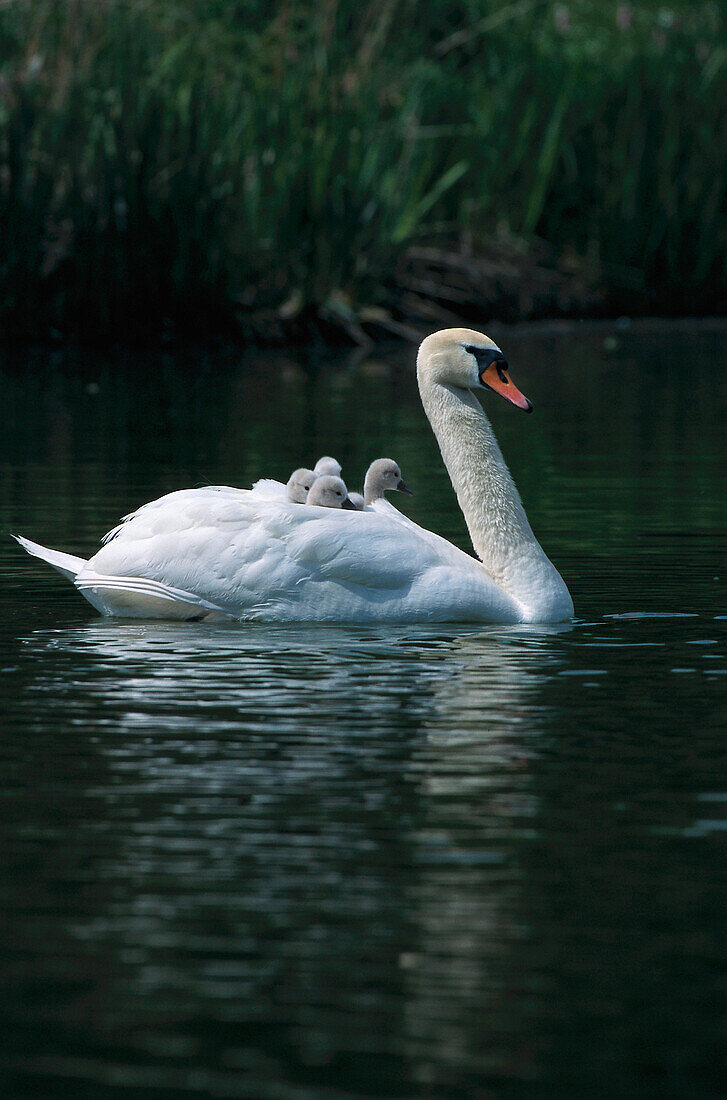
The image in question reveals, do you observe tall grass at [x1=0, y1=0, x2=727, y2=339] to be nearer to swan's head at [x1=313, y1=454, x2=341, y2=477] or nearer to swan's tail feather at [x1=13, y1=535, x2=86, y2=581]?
A: swan's head at [x1=313, y1=454, x2=341, y2=477]

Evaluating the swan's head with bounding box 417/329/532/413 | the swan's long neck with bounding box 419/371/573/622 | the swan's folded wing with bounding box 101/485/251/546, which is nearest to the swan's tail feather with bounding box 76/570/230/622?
the swan's folded wing with bounding box 101/485/251/546

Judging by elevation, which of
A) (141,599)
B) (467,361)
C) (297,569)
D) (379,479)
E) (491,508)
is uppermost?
(467,361)

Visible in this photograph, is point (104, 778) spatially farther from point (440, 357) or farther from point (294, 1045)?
point (440, 357)

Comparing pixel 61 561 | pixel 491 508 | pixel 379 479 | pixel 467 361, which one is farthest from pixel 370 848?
pixel 379 479

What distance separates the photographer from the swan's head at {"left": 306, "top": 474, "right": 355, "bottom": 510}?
909 centimetres

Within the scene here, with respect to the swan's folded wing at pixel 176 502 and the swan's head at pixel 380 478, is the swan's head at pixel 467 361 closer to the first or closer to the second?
the swan's head at pixel 380 478

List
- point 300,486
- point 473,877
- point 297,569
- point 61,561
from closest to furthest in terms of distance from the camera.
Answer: point 473,877 → point 297,569 → point 61,561 → point 300,486

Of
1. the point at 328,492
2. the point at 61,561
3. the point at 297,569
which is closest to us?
the point at 297,569

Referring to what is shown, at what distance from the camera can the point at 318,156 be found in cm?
2406

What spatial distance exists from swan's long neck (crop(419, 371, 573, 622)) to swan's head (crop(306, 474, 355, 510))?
1.60 feet

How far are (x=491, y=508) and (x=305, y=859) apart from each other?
13.8 ft

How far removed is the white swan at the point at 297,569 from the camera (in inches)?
334

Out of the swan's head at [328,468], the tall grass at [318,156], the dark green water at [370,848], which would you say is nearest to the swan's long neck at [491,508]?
the dark green water at [370,848]

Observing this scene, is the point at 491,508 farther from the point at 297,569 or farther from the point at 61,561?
the point at 61,561
